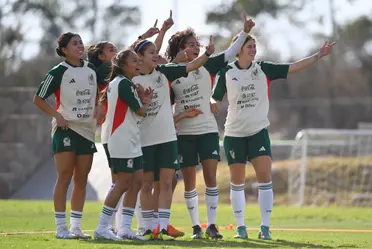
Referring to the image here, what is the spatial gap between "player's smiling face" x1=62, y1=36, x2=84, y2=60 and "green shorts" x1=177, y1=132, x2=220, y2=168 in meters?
1.60

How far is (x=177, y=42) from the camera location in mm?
12484

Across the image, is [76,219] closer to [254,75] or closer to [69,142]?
[69,142]

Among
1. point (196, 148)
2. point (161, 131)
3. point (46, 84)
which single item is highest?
point (46, 84)

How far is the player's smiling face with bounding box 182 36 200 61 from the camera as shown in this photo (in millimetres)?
12312

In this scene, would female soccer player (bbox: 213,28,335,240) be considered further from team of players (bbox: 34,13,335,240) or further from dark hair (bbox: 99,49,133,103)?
dark hair (bbox: 99,49,133,103)

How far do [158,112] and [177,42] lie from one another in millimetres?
1051

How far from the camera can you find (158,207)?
39.5 ft

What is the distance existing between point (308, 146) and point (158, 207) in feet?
57.5

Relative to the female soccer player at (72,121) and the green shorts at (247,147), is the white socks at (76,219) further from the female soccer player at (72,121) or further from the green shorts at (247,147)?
the green shorts at (247,147)

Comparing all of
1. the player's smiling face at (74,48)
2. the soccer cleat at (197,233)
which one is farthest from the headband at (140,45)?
the soccer cleat at (197,233)

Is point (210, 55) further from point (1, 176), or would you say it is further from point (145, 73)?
point (1, 176)

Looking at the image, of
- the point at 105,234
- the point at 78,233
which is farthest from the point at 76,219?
the point at 105,234

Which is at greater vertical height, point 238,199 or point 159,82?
point 159,82

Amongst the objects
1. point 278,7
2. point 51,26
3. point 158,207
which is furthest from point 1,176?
point 278,7
